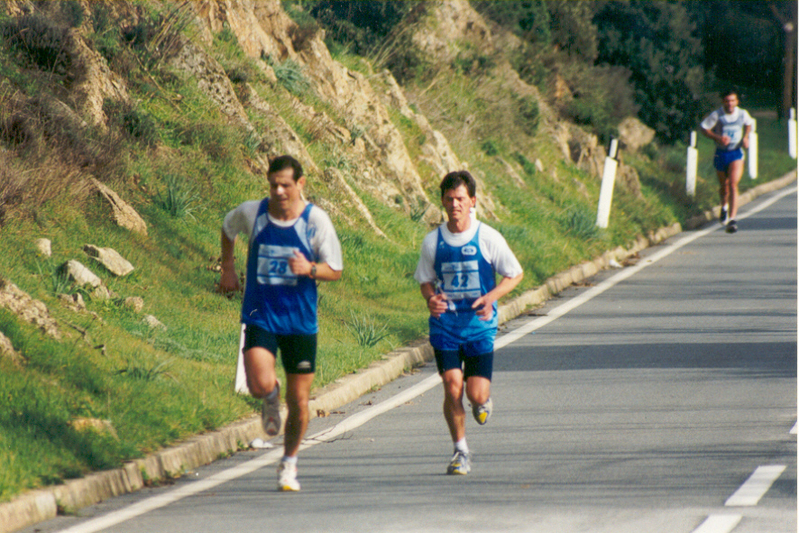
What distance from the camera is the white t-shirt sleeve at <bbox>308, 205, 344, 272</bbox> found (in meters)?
6.65

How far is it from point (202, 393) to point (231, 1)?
11.3 meters

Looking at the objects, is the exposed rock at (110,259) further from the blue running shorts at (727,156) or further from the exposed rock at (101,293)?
the blue running shorts at (727,156)

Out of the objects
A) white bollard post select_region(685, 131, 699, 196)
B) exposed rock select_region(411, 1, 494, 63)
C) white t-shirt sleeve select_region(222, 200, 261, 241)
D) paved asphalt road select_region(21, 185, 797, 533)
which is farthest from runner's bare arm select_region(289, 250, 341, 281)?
white bollard post select_region(685, 131, 699, 196)

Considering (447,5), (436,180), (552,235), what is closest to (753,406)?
(552,235)

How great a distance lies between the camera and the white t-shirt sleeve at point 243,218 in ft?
22.2

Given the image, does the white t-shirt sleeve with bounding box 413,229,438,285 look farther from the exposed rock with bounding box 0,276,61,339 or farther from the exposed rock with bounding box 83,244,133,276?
the exposed rock with bounding box 83,244,133,276

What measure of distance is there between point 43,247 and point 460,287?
5.25 meters

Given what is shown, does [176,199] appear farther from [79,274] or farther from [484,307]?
[484,307]

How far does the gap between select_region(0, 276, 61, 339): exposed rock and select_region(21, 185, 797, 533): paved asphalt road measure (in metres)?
1.97

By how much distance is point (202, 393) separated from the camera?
844 cm

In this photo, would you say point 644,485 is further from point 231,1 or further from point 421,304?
point 231,1

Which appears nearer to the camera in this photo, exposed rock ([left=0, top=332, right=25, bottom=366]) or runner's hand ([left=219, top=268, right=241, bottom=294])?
runner's hand ([left=219, top=268, right=241, bottom=294])

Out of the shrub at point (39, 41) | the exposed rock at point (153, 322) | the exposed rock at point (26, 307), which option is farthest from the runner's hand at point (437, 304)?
the shrub at point (39, 41)

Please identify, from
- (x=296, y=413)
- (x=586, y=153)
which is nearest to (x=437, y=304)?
(x=296, y=413)
